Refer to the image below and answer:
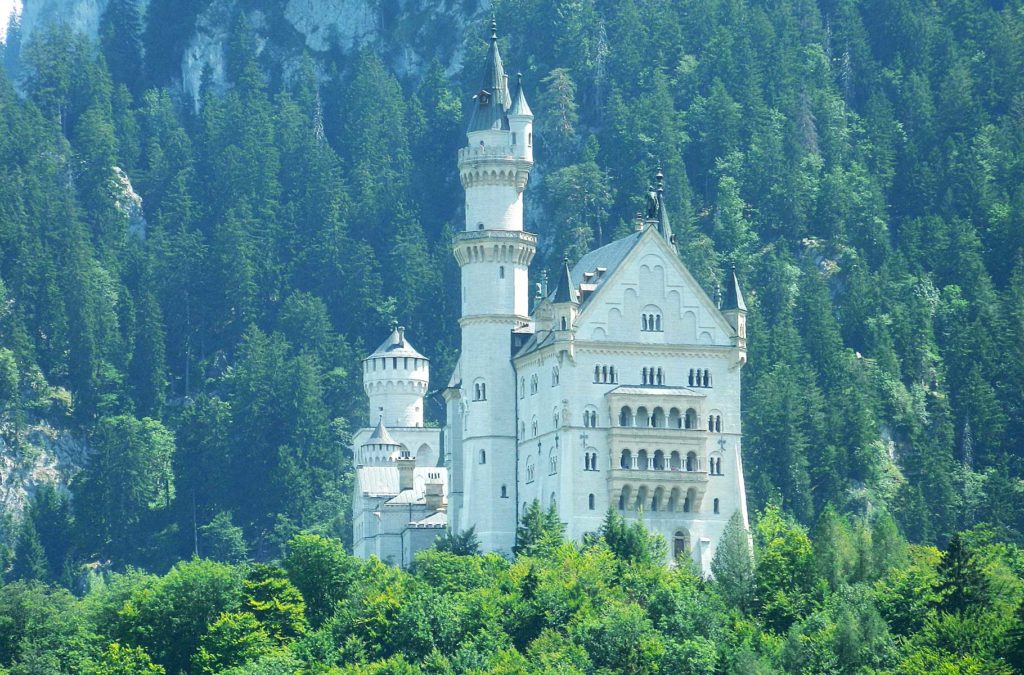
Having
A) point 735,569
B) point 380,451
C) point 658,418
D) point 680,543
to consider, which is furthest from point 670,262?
point 380,451

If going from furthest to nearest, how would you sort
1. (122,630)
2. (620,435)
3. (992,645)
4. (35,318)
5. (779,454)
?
(35,318), (779,454), (620,435), (122,630), (992,645)

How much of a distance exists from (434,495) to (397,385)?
1545 centimetres

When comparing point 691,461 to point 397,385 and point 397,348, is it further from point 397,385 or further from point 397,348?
point 397,348

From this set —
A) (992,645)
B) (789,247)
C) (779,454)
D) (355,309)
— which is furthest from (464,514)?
(355,309)

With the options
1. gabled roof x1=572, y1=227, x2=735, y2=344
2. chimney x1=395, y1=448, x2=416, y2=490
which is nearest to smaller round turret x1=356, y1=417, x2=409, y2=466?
chimney x1=395, y1=448, x2=416, y2=490

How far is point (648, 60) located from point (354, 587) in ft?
281

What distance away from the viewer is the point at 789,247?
17138 cm

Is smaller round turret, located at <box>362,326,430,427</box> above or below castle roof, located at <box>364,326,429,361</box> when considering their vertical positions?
below

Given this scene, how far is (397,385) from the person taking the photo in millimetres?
147500

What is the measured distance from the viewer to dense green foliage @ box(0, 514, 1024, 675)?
96125 mm

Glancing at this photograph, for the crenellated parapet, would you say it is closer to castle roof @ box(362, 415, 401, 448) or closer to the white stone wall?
the white stone wall

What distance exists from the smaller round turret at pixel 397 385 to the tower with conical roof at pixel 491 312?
20705 mm

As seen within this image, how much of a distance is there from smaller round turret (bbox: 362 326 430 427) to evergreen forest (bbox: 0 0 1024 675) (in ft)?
31.9

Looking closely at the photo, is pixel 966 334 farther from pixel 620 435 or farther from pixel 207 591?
pixel 207 591
